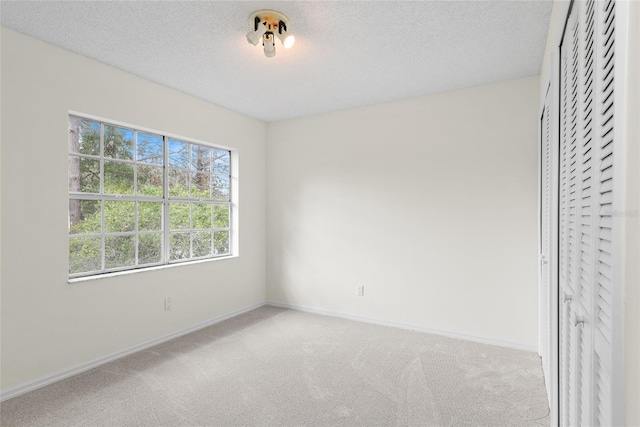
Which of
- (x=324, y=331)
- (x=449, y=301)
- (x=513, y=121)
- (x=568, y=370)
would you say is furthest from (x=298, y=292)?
(x=568, y=370)

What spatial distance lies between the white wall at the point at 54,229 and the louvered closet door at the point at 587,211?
3.15 metres

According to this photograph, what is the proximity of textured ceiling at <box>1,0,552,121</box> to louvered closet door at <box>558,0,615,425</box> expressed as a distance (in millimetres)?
950

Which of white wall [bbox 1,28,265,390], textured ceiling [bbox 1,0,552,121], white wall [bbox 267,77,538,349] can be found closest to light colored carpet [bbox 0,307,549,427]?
white wall [bbox 1,28,265,390]

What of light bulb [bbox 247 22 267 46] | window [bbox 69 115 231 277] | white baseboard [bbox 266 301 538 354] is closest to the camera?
light bulb [bbox 247 22 267 46]

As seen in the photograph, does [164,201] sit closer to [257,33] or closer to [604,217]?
[257,33]

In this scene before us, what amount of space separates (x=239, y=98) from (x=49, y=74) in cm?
165

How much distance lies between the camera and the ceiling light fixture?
88.3 inches

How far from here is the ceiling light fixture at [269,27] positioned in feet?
7.36

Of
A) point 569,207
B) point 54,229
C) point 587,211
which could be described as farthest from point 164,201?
point 587,211

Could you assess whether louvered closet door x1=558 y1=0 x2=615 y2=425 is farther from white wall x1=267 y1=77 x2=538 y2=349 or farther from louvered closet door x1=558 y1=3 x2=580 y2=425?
white wall x1=267 y1=77 x2=538 y2=349

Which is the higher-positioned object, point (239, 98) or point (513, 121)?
point (239, 98)

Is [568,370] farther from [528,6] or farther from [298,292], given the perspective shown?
[298,292]

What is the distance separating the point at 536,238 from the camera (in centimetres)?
323

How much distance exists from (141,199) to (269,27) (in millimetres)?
2034
